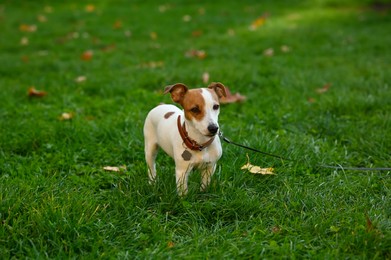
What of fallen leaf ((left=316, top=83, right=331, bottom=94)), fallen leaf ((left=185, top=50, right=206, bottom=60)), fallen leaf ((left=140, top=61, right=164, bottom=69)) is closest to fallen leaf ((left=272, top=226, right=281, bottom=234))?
fallen leaf ((left=316, top=83, right=331, bottom=94))

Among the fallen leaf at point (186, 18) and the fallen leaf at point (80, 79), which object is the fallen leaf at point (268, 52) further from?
the fallen leaf at point (186, 18)

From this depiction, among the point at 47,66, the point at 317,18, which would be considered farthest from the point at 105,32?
the point at 317,18

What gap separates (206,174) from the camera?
9.95 ft

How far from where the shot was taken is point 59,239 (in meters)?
2.54

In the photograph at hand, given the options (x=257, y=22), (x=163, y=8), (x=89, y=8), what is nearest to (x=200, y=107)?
(x=257, y=22)

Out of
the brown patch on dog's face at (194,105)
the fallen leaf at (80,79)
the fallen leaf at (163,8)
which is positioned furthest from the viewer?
the fallen leaf at (163,8)

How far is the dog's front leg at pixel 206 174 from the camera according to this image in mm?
2973

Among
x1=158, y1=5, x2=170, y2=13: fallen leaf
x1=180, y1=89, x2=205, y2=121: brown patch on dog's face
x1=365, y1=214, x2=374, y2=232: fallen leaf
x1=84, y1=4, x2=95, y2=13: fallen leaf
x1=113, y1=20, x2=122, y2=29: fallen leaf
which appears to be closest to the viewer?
x1=365, y1=214, x2=374, y2=232: fallen leaf

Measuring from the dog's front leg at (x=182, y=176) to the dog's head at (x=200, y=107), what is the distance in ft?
1.05

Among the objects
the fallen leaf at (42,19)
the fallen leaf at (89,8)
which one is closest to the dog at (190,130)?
the fallen leaf at (42,19)

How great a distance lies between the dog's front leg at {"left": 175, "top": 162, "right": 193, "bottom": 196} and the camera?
2885mm

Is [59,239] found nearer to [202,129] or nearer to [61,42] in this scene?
[202,129]

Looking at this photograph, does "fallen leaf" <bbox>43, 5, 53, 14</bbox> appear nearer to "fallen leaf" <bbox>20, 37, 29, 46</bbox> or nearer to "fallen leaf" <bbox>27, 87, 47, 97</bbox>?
"fallen leaf" <bbox>20, 37, 29, 46</bbox>

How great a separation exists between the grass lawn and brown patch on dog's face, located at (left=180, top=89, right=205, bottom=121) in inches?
23.1
